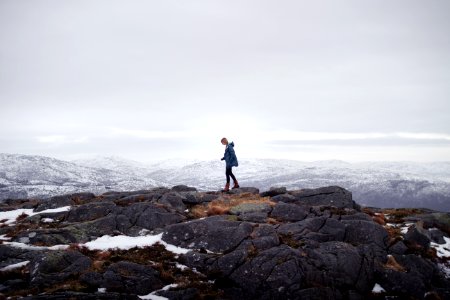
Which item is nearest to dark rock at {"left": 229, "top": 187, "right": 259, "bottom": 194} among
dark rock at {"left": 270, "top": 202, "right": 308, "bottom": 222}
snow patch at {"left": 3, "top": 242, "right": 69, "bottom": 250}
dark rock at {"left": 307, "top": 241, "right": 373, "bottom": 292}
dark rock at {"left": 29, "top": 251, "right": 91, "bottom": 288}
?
dark rock at {"left": 270, "top": 202, "right": 308, "bottom": 222}

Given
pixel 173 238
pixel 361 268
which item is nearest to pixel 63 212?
pixel 173 238

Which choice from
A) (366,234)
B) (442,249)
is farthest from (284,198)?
(442,249)

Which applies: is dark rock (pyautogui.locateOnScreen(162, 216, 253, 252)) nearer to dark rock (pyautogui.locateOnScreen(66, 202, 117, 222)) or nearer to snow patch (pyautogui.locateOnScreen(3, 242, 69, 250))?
snow patch (pyautogui.locateOnScreen(3, 242, 69, 250))

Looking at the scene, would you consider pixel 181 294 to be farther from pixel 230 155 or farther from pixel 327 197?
pixel 327 197

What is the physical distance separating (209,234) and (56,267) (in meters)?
9.13

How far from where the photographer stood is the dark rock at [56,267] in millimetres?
16422

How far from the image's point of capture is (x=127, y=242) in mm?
22172

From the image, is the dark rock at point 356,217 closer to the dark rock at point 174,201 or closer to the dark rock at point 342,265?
the dark rock at point 342,265

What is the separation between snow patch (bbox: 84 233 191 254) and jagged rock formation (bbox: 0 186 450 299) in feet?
0.85

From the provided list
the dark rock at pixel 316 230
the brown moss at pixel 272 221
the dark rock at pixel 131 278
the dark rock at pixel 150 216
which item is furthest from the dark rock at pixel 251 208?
the dark rock at pixel 131 278

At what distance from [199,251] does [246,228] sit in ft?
11.6

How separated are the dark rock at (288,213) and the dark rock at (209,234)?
4400mm

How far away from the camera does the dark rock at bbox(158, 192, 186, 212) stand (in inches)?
1137

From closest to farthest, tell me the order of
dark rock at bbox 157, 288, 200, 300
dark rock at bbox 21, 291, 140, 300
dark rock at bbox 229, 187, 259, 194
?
1. dark rock at bbox 21, 291, 140, 300
2. dark rock at bbox 157, 288, 200, 300
3. dark rock at bbox 229, 187, 259, 194
